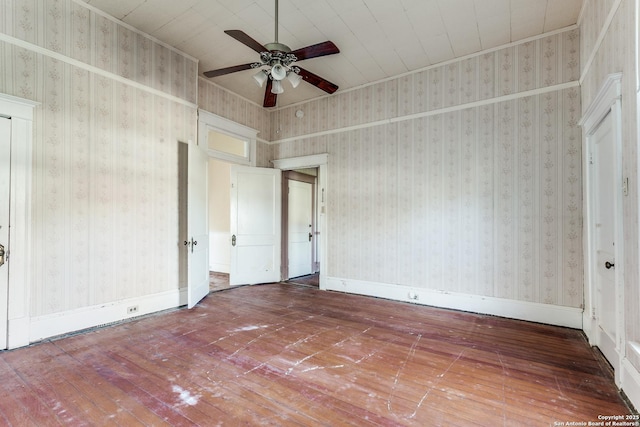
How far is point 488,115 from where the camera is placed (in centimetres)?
394

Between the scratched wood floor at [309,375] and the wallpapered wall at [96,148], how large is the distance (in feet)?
2.11

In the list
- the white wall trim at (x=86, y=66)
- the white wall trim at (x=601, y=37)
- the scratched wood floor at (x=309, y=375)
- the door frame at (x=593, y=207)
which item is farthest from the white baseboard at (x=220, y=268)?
the white wall trim at (x=601, y=37)

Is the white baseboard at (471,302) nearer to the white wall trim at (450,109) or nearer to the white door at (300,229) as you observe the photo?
the white door at (300,229)

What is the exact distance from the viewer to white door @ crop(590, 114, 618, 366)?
2520 millimetres

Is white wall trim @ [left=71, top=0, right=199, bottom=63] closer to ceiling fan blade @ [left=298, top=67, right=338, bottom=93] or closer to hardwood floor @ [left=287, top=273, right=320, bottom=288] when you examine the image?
ceiling fan blade @ [left=298, top=67, right=338, bottom=93]

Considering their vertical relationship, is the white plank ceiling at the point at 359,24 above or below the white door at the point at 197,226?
above

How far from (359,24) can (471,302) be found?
365 cm

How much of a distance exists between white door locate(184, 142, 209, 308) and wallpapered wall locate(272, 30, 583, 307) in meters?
2.01

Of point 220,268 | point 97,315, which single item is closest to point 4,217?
point 97,315

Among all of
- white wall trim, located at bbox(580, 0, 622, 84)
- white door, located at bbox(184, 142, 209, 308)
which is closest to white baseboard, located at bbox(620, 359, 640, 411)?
white wall trim, located at bbox(580, 0, 622, 84)

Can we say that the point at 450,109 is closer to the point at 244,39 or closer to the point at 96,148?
the point at 244,39

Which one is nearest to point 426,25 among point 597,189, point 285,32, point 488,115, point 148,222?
point 488,115

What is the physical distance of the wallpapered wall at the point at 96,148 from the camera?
2.96 metres

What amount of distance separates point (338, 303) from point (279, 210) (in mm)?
2261
